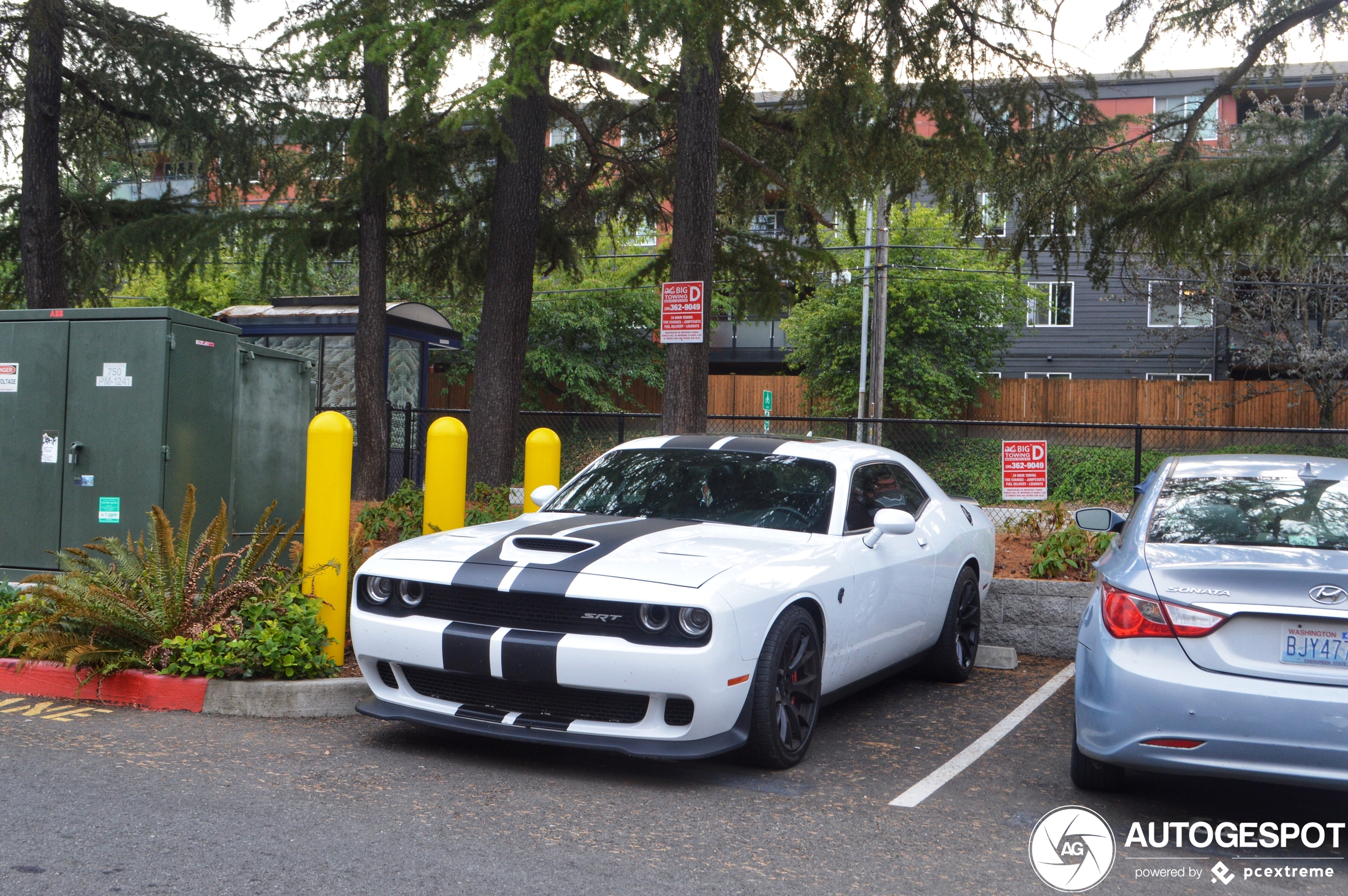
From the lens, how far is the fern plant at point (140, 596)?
580 cm

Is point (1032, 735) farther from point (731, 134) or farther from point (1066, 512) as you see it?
point (731, 134)

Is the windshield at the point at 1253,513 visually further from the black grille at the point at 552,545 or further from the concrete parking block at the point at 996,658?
the concrete parking block at the point at 996,658

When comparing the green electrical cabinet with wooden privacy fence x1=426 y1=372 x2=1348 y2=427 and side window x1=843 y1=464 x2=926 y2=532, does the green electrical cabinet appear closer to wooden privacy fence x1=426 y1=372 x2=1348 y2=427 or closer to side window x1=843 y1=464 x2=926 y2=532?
side window x1=843 y1=464 x2=926 y2=532

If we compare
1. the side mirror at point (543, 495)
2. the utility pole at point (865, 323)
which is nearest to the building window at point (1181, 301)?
the utility pole at point (865, 323)

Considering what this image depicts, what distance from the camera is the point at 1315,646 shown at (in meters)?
3.94

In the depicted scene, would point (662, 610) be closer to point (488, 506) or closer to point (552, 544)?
point (552, 544)

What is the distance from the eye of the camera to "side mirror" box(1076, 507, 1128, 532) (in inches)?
222

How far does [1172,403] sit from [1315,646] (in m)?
26.3

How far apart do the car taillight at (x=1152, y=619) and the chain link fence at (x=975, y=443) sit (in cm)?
577

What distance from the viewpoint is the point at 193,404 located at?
23.7ft

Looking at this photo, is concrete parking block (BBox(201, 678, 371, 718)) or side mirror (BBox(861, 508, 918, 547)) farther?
concrete parking block (BBox(201, 678, 371, 718))

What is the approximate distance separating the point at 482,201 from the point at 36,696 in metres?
8.75

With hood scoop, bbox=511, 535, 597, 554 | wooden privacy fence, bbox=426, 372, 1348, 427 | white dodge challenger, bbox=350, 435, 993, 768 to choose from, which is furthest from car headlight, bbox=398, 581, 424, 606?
wooden privacy fence, bbox=426, 372, 1348, 427

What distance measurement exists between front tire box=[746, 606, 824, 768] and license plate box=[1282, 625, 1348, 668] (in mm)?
1914
